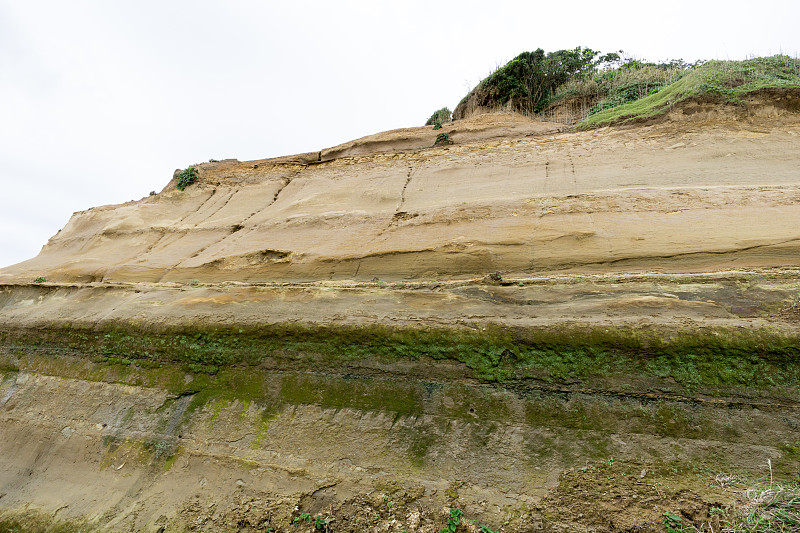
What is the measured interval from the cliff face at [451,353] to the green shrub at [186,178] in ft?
9.15

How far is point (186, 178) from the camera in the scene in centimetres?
895

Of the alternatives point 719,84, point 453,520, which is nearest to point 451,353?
point 453,520

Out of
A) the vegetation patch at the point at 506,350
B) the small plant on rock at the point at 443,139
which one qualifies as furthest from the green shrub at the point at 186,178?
the small plant on rock at the point at 443,139

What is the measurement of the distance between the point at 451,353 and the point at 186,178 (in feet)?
26.6

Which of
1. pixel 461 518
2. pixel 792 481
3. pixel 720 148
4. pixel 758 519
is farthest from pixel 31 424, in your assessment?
pixel 720 148

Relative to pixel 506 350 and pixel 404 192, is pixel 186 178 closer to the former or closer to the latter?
pixel 404 192

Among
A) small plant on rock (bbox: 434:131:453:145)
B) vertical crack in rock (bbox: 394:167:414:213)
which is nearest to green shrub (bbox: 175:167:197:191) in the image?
vertical crack in rock (bbox: 394:167:414:213)

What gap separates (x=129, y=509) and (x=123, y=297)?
3.19 m

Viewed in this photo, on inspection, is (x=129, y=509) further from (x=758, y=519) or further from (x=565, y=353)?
(x=758, y=519)

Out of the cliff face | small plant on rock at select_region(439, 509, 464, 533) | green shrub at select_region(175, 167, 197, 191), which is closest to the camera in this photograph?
small plant on rock at select_region(439, 509, 464, 533)

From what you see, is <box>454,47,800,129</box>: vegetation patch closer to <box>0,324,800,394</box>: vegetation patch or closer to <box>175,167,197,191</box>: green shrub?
<box>0,324,800,394</box>: vegetation patch

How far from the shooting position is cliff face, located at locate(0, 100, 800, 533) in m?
2.74

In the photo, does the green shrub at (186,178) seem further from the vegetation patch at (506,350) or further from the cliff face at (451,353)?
the vegetation patch at (506,350)

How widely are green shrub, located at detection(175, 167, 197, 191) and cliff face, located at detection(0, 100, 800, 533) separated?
9.15 feet
